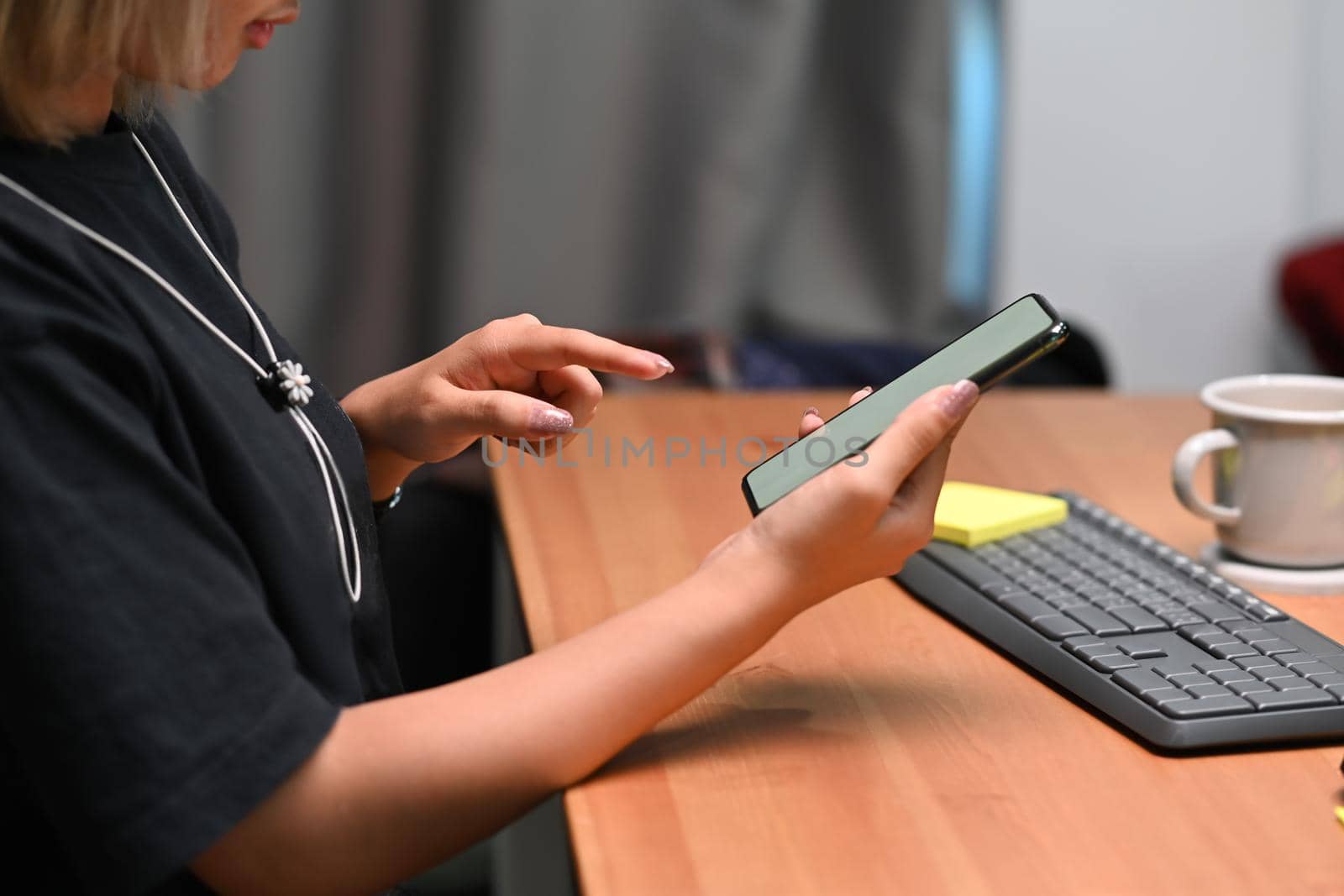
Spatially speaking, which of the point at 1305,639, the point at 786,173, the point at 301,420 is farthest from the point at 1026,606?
the point at 786,173

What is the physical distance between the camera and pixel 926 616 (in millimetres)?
756

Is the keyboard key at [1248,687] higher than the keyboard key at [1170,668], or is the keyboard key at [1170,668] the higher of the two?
the keyboard key at [1170,668]

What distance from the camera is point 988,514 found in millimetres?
819

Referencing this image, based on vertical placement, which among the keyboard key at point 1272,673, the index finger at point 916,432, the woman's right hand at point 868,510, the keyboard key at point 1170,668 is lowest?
the keyboard key at point 1272,673

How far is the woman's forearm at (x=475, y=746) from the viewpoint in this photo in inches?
21.2

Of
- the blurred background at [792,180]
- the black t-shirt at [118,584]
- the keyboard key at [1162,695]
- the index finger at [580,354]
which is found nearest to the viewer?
the black t-shirt at [118,584]

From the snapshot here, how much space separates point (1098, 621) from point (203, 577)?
42 cm

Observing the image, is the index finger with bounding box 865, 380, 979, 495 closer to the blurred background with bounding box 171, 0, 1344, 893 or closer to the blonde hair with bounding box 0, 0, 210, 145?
the blonde hair with bounding box 0, 0, 210, 145

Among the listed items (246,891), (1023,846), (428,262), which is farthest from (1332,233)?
(246,891)

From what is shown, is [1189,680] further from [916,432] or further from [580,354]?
[580,354]

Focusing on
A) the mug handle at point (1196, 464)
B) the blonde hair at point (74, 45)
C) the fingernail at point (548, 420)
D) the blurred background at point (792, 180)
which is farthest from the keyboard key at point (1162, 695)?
the blurred background at point (792, 180)

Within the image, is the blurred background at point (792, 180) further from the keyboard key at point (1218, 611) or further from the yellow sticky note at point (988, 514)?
the keyboard key at point (1218, 611)

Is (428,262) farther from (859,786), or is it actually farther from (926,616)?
(859,786)

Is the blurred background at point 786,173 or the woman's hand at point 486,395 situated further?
the blurred background at point 786,173
